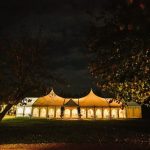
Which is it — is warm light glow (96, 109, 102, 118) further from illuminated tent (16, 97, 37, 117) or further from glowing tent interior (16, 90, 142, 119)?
illuminated tent (16, 97, 37, 117)

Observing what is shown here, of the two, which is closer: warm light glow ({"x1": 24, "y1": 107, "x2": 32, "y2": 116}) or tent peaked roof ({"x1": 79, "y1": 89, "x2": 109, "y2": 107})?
tent peaked roof ({"x1": 79, "y1": 89, "x2": 109, "y2": 107})

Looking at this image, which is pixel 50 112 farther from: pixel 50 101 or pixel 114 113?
pixel 114 113

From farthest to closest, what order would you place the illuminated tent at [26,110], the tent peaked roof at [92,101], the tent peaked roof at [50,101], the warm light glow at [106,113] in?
the illuminated tent at [26,110] → the warm light glow at [106,113] → the tent peaked roof at [50,101] → the tent peaked roof at [92,101]

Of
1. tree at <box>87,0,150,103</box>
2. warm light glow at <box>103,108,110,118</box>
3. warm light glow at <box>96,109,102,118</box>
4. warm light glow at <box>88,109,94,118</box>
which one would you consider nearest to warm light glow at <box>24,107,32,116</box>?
warm light glow at <box>88,109,94,118</box>

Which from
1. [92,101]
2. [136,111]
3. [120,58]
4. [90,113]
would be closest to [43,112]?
[90,113]

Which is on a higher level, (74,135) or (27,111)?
(27,111)

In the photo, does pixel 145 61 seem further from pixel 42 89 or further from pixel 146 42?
pixel 42 89

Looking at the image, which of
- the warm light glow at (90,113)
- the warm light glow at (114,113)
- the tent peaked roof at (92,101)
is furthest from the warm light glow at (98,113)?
the warm light glow at (114,113)

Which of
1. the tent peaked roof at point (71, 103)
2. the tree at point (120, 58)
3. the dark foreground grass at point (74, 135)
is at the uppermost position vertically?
the tent peaked roof at point (71, 103)

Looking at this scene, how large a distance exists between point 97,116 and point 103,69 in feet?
148

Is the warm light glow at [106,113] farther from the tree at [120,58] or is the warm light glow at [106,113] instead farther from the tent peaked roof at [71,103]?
the tree at [120,58]

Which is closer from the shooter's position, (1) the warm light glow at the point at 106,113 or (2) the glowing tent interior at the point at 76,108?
(2) the glowing tent interior at the point at 76,108

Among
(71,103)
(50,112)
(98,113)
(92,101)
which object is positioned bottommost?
(98,113)

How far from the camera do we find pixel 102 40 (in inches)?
480
